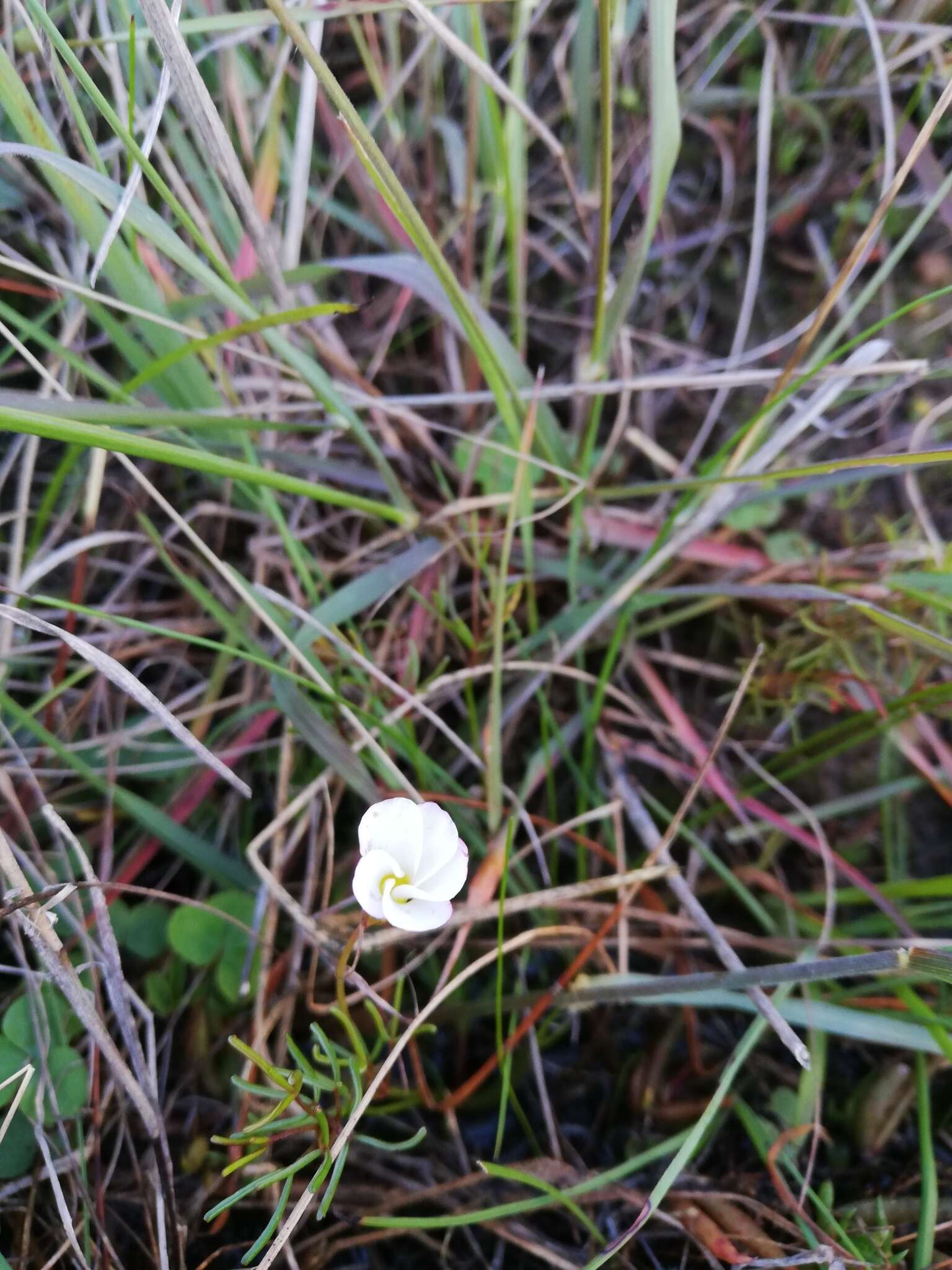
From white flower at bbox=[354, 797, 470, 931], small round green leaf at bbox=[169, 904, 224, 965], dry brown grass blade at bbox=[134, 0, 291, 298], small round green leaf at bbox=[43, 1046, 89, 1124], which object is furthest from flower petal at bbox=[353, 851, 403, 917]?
dry brown grass blade at bbox=[134, 0, 291, 298]

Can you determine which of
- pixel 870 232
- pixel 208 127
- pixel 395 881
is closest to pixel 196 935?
pixel 395 881

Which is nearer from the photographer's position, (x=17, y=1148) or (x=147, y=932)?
(x=17, y=1148)

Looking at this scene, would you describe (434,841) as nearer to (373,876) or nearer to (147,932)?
(373,876)

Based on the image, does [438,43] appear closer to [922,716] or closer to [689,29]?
[689,29]

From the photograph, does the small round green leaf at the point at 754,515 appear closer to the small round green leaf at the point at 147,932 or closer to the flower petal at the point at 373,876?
the flower petal at the point at 373,876

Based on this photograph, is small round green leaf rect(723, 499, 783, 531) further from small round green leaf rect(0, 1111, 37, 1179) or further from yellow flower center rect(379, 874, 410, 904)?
small round green leaf rect(0, 1111, 37, 1179)

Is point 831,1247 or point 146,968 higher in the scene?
point 146,968

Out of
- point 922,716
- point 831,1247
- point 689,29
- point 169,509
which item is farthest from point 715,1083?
point 689,29
